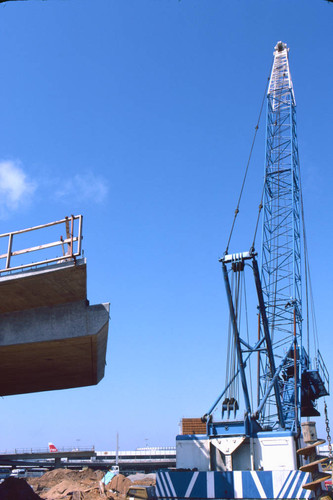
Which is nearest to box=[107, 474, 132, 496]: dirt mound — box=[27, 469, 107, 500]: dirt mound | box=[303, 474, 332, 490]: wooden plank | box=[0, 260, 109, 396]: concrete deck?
box=[27, 469, 107, 500]: dirt mound

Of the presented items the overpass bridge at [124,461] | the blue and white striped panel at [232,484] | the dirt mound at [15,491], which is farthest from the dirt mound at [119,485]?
the overpass bridge at [124,461]

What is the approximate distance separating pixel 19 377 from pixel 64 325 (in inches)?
241

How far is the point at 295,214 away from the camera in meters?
41.4

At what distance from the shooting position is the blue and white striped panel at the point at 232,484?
1545cm

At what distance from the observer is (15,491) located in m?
21.1

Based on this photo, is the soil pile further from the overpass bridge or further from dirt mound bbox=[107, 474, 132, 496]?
the overpass bridge

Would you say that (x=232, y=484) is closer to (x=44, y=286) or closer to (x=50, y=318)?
(x=50, y=318)

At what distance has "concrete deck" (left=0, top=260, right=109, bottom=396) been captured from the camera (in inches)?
549

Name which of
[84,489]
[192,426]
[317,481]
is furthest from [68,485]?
[317,481]

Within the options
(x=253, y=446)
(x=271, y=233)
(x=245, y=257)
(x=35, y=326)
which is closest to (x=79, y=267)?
(x=35, y=326)

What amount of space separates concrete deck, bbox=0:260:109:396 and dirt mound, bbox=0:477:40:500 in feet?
25.8

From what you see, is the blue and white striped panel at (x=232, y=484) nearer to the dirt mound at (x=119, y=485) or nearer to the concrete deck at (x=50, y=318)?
the concrete deck at (x=50, y=318)

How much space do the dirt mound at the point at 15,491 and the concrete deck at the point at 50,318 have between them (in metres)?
7.86

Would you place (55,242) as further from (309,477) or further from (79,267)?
(309,477)
